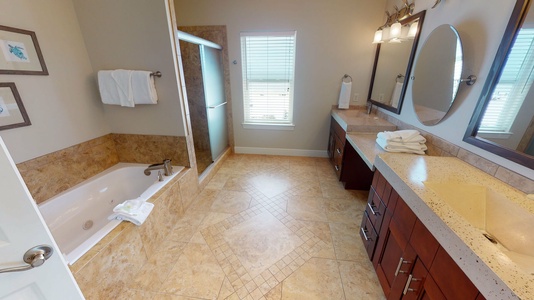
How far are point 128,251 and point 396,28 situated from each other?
317cm

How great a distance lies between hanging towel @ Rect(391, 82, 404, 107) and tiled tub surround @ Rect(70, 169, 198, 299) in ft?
8.28

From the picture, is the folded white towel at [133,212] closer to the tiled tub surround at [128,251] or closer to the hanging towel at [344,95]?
the tiled tub surround at [128,251]

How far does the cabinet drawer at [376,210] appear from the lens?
132 cm

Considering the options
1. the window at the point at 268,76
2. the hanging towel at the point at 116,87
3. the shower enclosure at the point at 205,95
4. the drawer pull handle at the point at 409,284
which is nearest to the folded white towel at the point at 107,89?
the hanging towel at the point at 116,87

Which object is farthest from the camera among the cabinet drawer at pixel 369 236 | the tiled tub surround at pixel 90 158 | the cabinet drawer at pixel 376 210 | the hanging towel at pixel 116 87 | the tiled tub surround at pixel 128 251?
the hanging towel at pixel 116 87

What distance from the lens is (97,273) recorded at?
117cm

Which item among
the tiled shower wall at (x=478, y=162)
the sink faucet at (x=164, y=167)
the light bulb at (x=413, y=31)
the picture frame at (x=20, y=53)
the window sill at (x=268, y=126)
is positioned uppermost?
the light bulb at (x=413, y=31)

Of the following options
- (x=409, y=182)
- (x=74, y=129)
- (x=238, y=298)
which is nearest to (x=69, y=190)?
(x=74, y=129)

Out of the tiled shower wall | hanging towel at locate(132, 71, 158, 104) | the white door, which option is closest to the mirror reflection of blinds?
the tiled shower wall

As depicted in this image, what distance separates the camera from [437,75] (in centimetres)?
164

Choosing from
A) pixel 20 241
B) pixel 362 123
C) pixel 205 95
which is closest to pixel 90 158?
pixel 205 95

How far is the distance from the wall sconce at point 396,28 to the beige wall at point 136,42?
7.50ft

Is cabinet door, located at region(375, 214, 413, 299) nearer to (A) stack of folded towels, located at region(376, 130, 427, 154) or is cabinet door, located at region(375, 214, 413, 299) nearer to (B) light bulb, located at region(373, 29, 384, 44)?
(A) stack of folded towels, located at region(376, 130, 427, 154)

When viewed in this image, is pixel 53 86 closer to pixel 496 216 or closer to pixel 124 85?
pixel 124 85
